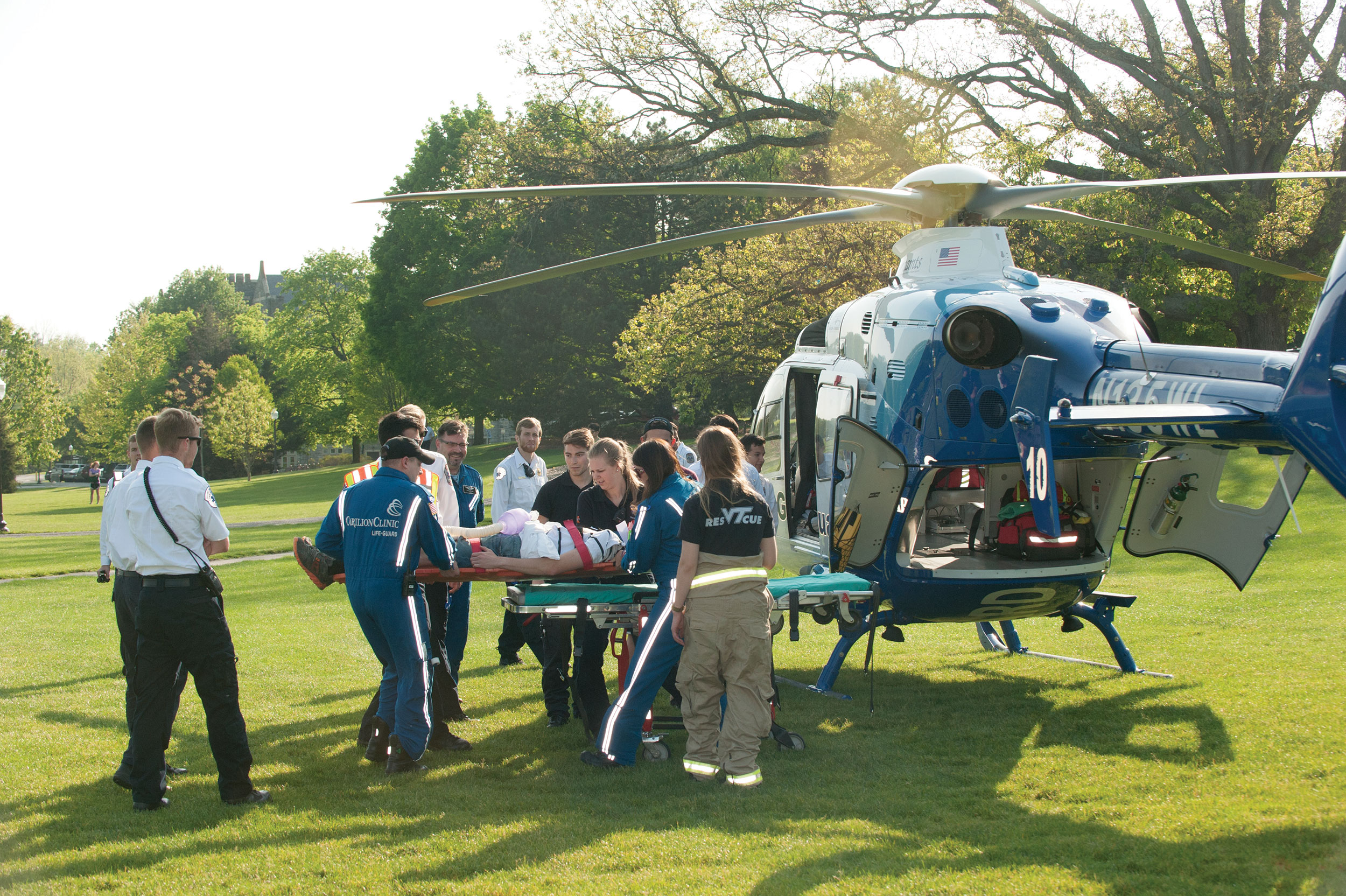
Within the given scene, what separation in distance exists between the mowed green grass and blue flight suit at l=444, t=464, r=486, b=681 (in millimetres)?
508

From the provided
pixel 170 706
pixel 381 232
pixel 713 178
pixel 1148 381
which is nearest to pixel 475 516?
pixel 170 706

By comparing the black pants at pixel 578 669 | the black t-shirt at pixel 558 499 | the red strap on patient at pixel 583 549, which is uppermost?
the black t-shirt at pixel 558 499

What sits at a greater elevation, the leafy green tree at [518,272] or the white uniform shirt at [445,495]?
the leafy green tree at [518,272]

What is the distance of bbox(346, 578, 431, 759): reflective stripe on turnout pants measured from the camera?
5.78 meters

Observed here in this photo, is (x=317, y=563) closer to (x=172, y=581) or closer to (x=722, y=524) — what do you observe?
(x=172, y=581)

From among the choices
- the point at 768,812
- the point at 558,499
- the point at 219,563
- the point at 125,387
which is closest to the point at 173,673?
the point at 558,499

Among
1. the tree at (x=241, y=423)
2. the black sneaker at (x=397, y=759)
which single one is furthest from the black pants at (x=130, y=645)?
the tree at (x=241, y=423)

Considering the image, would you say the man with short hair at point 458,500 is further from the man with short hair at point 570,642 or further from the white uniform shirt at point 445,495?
the man with short hair at point 570,642

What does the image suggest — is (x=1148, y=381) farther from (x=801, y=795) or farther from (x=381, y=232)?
(x=381, y=232)

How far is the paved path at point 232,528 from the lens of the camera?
27.3 m

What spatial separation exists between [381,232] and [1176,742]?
49123 millimetres

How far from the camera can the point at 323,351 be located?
65.3 m

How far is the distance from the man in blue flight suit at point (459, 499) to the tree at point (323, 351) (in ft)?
167

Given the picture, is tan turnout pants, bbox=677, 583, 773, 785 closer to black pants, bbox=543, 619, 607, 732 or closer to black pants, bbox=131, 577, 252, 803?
black pants, bbox=543, 619, 607, 732
